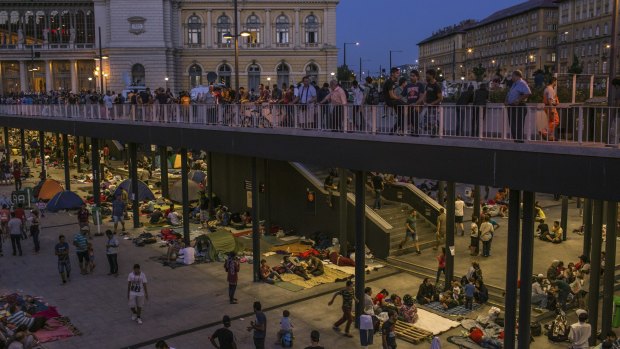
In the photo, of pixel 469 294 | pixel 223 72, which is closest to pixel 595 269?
pixel 469 294

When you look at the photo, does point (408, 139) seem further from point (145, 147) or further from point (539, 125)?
point (145, 147)

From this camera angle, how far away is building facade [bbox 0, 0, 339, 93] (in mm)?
93250

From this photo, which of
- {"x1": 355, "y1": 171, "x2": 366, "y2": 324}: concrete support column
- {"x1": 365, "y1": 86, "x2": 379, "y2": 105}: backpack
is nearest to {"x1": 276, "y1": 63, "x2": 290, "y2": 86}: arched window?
{"x1": 365, "y1": 86, "x2": 379, "y2": 105}: backpack

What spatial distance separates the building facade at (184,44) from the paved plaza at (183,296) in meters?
70.9

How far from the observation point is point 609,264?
1542cm

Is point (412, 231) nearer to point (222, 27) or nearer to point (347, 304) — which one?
point (347, 304)

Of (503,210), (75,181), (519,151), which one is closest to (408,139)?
(519,151)

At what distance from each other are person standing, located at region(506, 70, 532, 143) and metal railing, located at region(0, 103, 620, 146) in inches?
0.7

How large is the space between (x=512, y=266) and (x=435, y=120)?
3311 mm

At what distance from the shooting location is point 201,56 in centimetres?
9706

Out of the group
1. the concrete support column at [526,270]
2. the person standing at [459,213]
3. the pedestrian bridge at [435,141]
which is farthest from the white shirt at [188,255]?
the concrete support column at [526,270]

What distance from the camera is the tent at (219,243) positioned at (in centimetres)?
2378

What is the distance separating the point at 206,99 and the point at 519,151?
49.4ft

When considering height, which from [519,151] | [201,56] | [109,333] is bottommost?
[109,333]
